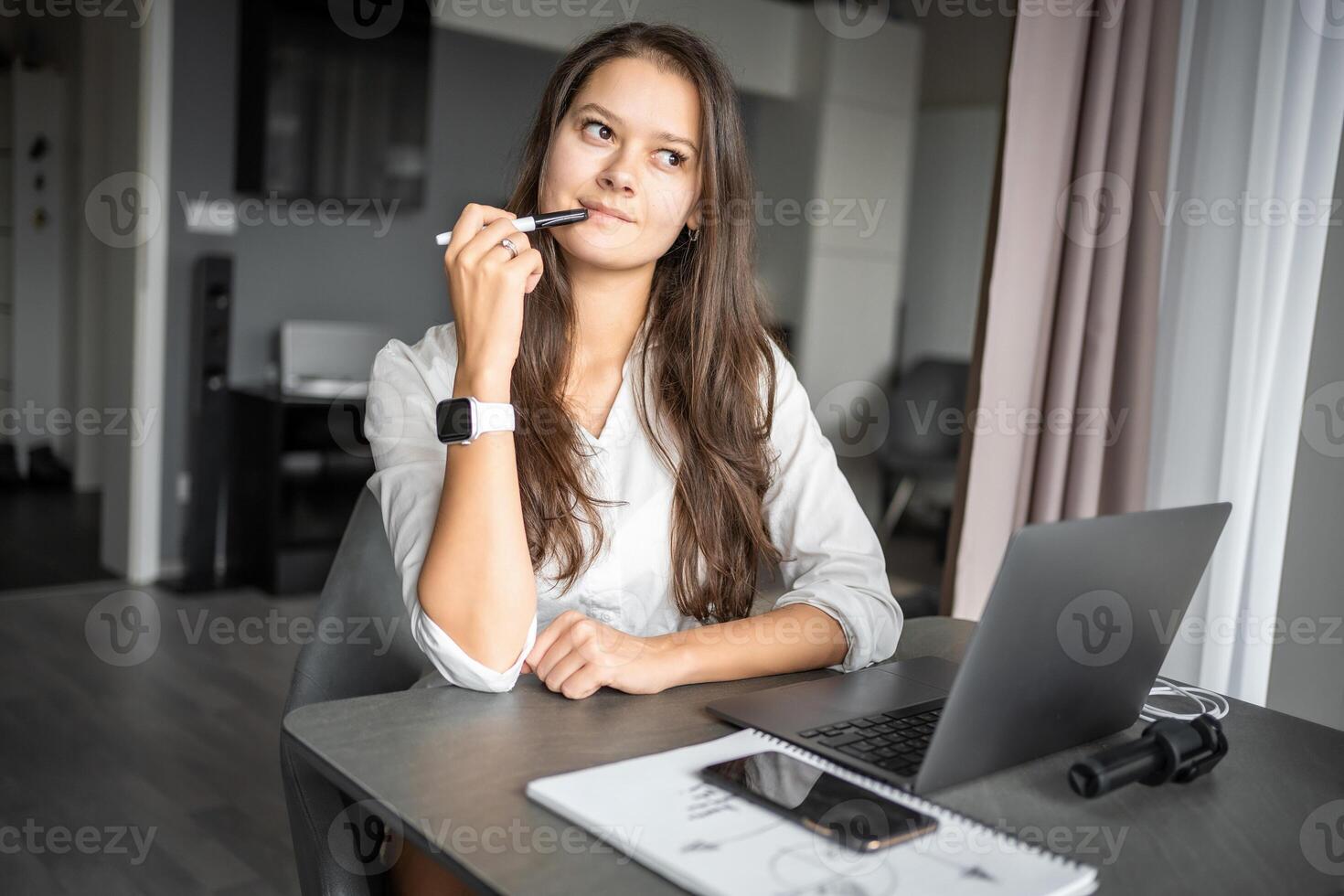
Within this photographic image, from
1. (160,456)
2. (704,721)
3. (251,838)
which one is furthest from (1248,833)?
(160,456)

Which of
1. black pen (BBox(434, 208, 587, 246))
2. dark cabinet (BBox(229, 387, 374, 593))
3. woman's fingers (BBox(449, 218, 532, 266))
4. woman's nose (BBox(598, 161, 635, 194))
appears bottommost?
dark cabinet (BBox(229, 387, 374, 593))

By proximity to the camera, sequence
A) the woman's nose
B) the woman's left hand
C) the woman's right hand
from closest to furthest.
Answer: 1. the woman's left hand
2. the woman's right hand
3. the woman's nose

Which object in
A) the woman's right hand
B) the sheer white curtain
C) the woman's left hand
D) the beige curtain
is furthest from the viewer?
the beige curtain

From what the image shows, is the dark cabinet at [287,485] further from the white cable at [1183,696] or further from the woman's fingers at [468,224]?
the white cable at [1183,696]

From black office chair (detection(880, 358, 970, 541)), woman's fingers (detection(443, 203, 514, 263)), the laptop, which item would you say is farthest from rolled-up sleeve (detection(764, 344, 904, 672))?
black office chair (detection(880, 358, 970, 541))

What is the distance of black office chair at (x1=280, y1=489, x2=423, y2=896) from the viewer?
117 centimetres

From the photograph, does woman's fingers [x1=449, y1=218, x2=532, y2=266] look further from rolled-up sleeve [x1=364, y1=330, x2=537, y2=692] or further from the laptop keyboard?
the laptop keyboard

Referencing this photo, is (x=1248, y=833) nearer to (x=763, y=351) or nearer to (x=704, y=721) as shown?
(x=704, y=721)

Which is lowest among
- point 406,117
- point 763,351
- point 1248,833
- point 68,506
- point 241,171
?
point 68,506

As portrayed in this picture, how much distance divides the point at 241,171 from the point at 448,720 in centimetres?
391

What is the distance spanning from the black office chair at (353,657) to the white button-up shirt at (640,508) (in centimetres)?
6

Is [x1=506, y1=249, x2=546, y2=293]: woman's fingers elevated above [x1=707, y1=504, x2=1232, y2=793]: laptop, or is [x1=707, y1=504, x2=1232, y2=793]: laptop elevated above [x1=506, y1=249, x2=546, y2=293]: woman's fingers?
[x1=506, y1=249, x2=546, y2=293]: woman's fingers

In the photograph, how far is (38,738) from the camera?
2852 millimetres

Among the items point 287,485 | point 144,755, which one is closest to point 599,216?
point 144,755
